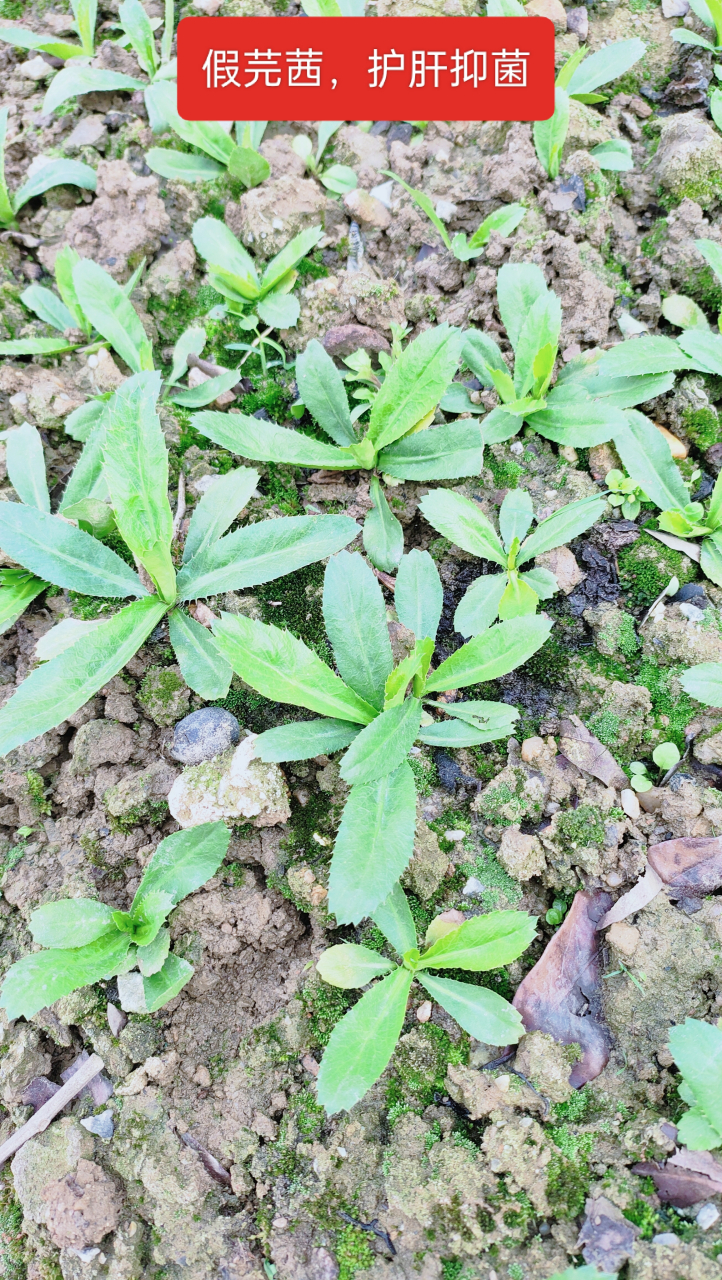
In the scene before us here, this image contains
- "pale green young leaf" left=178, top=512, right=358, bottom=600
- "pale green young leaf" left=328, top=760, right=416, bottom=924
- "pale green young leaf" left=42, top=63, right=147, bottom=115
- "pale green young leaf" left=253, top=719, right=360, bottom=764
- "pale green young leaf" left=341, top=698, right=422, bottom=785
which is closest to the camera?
"pale green young leaf" left=328, top=760, right=416, bottom=924

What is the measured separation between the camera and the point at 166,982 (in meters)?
1.86

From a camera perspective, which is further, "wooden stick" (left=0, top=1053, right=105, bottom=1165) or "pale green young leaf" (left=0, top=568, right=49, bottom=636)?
"pale green young leaf" (left=0, top=568, right=49, bottom=636)

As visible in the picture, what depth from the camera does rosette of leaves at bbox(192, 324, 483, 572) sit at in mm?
2266

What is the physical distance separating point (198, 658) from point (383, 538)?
66cm

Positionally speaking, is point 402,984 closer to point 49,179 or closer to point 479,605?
point 479,605

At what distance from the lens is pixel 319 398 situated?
2443mm

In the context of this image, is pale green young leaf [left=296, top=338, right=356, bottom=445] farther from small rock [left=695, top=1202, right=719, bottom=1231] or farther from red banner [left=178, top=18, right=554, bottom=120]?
small rock [left=695, top=1202, right=719, bottom=1231]

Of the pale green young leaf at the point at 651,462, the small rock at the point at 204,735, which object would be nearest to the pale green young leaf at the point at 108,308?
the small rock at the point at 204,735

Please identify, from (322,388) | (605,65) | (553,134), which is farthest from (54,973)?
(605,65)

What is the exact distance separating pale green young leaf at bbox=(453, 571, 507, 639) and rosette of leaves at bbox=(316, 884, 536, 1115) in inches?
29.4

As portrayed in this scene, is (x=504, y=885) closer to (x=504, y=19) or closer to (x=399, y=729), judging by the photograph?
(x=399, y=729)

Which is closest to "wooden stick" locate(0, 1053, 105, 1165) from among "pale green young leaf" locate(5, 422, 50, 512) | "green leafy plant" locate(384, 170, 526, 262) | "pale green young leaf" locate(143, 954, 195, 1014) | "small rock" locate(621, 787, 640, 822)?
"pale green young leaf" locate(143, 954, 195, 1014)

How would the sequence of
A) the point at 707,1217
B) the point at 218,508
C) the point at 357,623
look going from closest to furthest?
the point at 707,1217, the point at 357,623, the point at 218,508

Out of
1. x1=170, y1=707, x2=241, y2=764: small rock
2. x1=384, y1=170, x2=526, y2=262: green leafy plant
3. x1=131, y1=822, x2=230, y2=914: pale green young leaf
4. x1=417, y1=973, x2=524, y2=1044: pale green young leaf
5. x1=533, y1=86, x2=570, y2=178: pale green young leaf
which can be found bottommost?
x1=417, y1=973, x2=524, y2=1044: pale green young leaf
